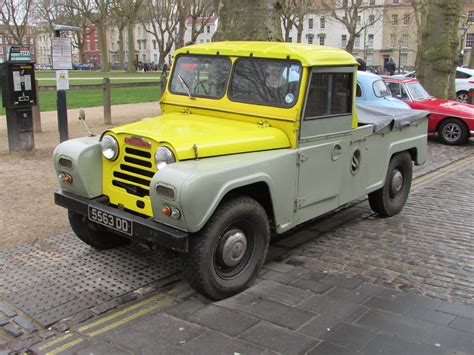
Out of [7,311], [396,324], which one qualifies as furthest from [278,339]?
[7,311]

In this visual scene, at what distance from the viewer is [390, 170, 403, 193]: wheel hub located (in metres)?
6.50

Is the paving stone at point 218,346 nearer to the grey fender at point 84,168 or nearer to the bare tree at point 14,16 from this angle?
the grey fender at point 84,168

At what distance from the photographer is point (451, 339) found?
3564 millimetres

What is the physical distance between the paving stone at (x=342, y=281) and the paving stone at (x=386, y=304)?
274 mm

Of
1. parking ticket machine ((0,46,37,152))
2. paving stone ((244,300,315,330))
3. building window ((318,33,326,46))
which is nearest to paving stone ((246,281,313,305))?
paving stone ((244,300,315,330))

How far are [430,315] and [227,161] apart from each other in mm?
1962

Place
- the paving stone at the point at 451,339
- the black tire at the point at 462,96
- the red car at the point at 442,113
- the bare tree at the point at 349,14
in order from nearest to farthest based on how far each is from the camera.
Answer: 1. the paving stone at the point at 451,339
2. the red car at the point at 442,113
3. the black tire at the point at 462,96
4. the bare tree at the point at 349,14

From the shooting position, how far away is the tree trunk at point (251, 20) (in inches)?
337

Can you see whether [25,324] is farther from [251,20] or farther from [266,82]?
[251,20]

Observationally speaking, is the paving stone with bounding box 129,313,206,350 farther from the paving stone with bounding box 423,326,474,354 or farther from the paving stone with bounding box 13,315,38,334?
the paving stone with bounding box 423,326,474,354

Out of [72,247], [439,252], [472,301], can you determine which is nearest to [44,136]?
[72,247]

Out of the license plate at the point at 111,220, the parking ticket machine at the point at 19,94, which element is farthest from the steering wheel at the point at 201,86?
the parking ticket machine at the point at 19,94

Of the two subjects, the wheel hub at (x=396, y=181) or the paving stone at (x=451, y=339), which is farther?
the wheel hub at (x=396, y=181)

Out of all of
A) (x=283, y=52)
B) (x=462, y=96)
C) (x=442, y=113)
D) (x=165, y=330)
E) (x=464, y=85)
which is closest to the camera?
(x=165, y=330)
